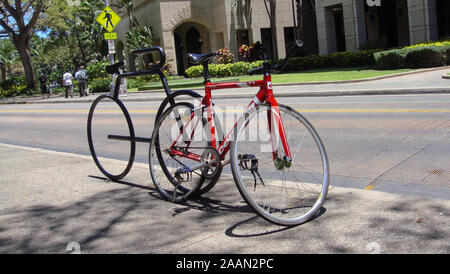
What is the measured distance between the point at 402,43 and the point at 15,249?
36.7m

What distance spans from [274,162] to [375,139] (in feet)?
13.6

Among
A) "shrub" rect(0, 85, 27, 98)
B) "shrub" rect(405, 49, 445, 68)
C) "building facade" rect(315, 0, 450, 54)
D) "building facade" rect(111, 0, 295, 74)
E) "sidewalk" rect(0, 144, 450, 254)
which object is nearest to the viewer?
"sidewalk" rect(0, 144, 450, 254)

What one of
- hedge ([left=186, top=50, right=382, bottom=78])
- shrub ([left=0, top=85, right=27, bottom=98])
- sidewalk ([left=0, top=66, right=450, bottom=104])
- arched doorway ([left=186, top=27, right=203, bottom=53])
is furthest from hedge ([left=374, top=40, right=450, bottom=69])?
shrub ([left=0, top=85, right=27, bottom=98])

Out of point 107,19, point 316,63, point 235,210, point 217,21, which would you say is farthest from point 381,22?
point 235,210

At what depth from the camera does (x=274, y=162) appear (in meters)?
4.38

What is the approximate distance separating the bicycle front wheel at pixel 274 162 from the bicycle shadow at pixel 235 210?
4.3 inches

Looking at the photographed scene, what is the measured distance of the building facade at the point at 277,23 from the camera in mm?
33781

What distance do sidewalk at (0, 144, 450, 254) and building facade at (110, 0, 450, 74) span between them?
89.7 feet

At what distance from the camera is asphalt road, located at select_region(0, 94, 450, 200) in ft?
18.3

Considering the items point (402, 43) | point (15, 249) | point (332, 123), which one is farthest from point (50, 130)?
point (402, 43)

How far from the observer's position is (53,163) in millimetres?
7629

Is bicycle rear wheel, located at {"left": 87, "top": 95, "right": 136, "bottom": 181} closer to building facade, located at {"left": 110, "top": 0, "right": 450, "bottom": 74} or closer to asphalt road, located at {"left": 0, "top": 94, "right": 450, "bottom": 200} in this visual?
asphalt road, located at {"left": 0, "top": 94, "right": 450, "bottom": 200}

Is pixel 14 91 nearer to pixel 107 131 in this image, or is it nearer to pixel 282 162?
pixel 107 131
